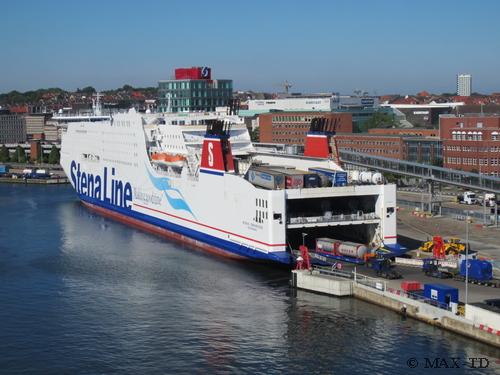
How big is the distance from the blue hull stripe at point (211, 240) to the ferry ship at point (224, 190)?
4cm

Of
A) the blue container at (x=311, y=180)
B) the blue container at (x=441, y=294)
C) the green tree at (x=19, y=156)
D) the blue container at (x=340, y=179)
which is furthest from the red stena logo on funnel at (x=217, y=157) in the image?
the green tree at (x=19, y=156)

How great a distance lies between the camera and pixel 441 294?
24859 mm

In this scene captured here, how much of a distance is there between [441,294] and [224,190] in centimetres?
1301

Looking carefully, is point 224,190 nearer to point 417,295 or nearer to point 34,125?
point 417,295

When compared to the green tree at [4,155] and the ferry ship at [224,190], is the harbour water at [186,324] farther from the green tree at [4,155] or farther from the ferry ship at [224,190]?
the green tree at [4,155]

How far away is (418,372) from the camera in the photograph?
69.5 feet

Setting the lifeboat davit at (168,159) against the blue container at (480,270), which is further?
the lifeboat davit at (168,159)

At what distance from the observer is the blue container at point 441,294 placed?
24.6 meters

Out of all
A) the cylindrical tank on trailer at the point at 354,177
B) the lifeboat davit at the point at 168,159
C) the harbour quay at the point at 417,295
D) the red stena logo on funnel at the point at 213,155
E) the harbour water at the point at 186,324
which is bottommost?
the harbour water at the point at 186,324

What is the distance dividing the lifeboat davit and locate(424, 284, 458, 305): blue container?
61.9 feet

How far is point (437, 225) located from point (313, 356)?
20.5 metres

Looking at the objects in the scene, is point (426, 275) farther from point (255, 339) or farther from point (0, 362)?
point (0, 362)

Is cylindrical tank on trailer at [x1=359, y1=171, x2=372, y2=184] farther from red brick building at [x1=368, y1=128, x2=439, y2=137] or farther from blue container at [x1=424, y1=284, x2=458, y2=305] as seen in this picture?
red brick building at [x1=368, y1=128, x2=439, y2=137]

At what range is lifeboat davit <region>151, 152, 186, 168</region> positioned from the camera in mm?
42144
